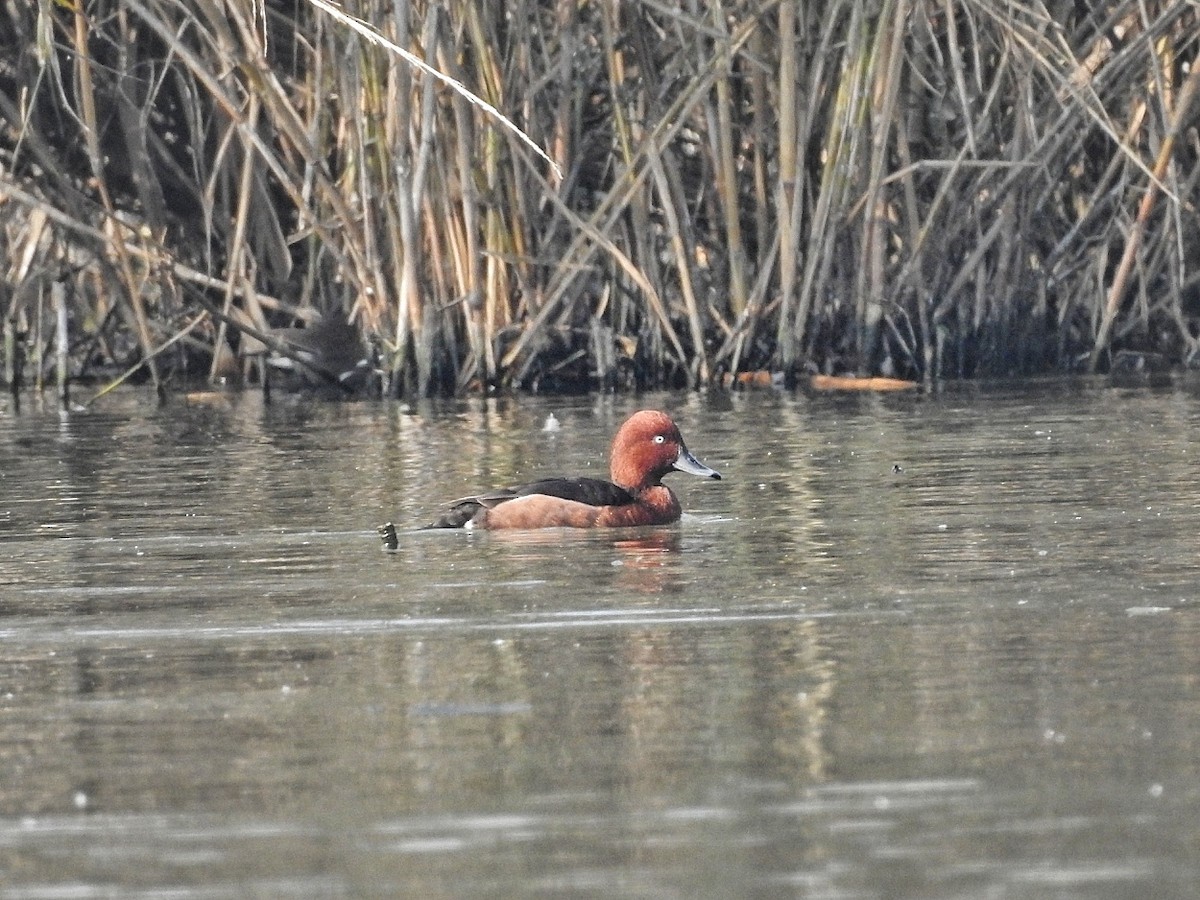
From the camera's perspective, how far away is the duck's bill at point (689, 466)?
31.5 ft

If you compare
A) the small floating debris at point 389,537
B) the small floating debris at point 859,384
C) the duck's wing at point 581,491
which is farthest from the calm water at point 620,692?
the small floating debris at point 859,384

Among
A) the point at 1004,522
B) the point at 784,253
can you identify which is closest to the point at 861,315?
the point at 784,253

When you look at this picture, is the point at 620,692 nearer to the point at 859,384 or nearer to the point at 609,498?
the point at 609,498

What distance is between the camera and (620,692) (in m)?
5.40

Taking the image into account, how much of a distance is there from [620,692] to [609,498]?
370 centimetres

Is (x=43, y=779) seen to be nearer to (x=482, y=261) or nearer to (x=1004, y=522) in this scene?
(x=1004, y=522)

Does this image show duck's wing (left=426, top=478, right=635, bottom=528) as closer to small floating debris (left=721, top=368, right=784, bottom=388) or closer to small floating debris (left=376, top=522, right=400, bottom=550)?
small floating debris (left=376, top=522, right=400, bottom=550)

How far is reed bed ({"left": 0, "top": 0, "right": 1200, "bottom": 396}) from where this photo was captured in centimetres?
1462

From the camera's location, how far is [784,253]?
14922mm

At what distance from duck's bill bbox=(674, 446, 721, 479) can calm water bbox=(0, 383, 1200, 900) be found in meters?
0.13

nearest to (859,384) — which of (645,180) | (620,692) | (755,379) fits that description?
(755,379)

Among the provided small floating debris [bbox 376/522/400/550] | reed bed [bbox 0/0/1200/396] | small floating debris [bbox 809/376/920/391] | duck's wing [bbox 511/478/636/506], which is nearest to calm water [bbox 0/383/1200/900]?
small floating debris [bbox 376/522/400/550]

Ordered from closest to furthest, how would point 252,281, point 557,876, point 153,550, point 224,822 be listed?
point 557,876 < point 224,822 < point 153,550 < point 252,281

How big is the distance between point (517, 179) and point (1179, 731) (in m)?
10.8
